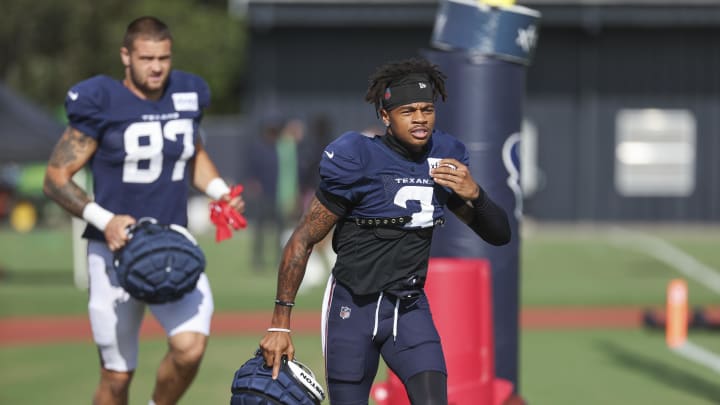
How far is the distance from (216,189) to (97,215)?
2.71 ft

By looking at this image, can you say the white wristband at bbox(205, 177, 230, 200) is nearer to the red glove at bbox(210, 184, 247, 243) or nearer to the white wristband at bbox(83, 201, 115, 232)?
the red glove at bbox(210, 184, 247, 243)

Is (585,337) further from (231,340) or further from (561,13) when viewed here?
(561,13)

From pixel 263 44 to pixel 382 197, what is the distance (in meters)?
22.3

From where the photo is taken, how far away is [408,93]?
19.0ft

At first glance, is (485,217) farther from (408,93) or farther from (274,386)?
(274,386)

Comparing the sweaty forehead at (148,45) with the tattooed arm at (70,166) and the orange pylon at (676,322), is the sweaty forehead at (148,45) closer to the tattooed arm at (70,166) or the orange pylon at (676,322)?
the tattooed arm at (70,166)

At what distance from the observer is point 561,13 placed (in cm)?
2736

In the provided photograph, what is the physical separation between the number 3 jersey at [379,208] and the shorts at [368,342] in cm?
9

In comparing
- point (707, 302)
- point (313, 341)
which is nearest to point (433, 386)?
point (313, 341)

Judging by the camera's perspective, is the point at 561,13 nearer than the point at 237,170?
Yes

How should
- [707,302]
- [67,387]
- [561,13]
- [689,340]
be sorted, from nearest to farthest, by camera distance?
[67,387]
[689,340]
[707,302]
[561,13]

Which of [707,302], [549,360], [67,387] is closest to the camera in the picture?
[67,387]

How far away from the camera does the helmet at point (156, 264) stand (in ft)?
21.3

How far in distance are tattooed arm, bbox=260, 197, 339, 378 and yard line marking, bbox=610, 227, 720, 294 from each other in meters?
11.3
